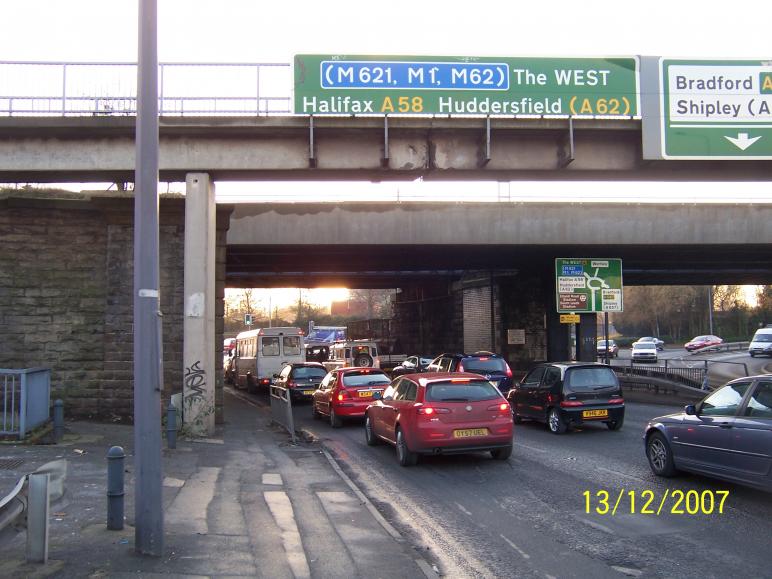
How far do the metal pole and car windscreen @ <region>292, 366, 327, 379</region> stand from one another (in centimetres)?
1804

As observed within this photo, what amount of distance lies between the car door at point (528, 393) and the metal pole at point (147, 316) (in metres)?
11.2

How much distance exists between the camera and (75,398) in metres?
14.8

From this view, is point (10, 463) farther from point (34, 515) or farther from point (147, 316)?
point (147, 316)

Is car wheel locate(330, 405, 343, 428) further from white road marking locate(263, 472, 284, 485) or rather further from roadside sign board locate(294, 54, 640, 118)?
roadside sign board locate(294, 54, 640, 118)

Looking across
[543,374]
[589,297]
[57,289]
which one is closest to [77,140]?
[57,289]

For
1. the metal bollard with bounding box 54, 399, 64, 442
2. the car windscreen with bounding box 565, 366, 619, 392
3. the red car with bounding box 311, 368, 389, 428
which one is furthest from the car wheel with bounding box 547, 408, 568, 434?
the metal bollard with bounding box 54, 399, 64, 442

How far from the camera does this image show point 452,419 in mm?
10477

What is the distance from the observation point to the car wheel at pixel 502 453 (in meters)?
10.9

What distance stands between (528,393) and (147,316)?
38.1 feet

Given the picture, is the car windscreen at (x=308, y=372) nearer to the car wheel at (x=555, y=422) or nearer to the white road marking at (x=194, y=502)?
the car wheel at (x=555, y=422)

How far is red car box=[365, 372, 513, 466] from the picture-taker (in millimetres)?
10422

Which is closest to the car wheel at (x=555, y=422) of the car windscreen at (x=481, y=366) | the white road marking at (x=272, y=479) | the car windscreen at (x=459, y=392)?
the car windscreen at (x=459, y=392)

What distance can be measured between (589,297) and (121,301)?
56.9 feet
